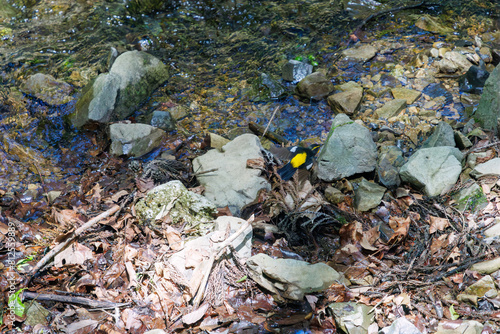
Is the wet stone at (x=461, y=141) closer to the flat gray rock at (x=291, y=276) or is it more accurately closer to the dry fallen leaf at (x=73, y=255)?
the flat gray rock at (x=291, y=276)

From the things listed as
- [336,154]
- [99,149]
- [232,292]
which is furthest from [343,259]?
[99,149]

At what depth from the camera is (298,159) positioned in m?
3.62

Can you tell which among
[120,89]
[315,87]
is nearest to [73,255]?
[120,89]

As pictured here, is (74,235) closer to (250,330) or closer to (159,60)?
(250,330)

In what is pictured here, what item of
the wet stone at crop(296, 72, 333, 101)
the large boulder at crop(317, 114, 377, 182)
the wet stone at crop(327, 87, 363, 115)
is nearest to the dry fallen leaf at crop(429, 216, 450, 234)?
the large boulder at crop(317, 114, 377, 182)

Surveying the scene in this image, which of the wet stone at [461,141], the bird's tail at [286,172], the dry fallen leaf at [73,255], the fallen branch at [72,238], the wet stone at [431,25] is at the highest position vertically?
the wet stone at [431,25]

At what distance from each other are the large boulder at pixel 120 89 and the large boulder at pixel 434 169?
322 centimetres

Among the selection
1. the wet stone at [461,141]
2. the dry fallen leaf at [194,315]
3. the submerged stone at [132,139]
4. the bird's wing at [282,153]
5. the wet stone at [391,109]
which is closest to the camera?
the dry fallen leaf at [194,315]

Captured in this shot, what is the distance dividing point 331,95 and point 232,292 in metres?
2.91

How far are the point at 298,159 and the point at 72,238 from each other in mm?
2139

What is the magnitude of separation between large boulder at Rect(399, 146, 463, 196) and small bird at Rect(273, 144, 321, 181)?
0.87 metres

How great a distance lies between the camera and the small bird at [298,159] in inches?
135

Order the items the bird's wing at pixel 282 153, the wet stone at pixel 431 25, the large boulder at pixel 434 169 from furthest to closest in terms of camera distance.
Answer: the wet stone at pixel 431 25, the bird's wing at pixel 282 153, the large boulder at pixel 434 169

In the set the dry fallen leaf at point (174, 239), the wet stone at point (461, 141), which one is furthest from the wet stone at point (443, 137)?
the dry fallen leaf at point (174, 239)
